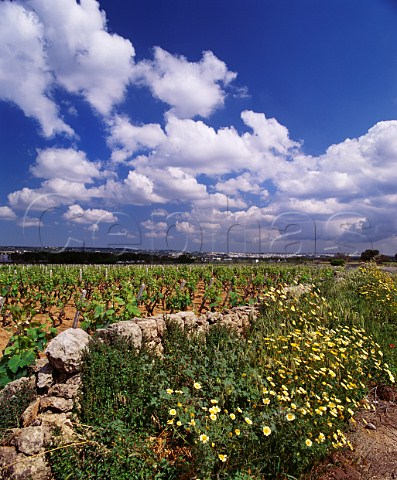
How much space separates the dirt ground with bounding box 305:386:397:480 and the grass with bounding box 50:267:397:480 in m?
0.16

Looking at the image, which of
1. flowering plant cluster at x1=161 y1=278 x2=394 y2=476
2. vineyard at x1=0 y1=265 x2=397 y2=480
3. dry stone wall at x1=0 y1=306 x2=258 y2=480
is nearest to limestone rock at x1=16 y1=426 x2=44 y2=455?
dry stone wall at x1=0 y1=306 x2=258 y2=480

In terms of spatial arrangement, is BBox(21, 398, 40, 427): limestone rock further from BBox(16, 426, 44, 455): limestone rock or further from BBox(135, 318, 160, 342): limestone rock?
BBox(135, 318, 160, 342): limestone rock

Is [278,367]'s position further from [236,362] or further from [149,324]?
[149,324]

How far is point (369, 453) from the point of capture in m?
3.45

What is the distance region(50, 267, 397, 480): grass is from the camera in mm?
2682

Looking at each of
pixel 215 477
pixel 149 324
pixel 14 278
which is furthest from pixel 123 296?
pixel 14 278

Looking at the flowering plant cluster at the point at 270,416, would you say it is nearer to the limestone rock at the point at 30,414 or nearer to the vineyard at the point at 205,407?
the vineyard at the point at 205,407

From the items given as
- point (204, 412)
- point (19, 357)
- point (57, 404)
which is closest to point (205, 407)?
point (204, 412)

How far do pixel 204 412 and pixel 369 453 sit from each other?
1879 mm

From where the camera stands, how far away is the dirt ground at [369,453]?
309 centimetres

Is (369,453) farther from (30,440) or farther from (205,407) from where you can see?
(30,440)

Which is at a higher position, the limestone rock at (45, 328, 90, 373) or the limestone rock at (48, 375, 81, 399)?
the limestone rock at (45, 328, 90, 373)

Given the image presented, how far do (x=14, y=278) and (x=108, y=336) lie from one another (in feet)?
45.4

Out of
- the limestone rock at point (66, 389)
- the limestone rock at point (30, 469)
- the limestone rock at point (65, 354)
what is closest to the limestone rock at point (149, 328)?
the limestone rock at point (65, 354)
